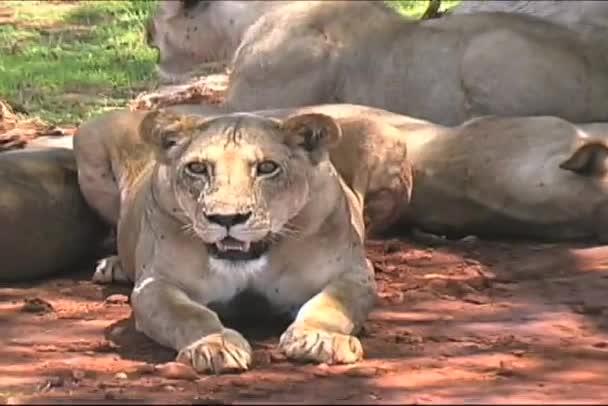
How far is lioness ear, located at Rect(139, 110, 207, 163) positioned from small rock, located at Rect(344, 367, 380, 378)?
1116 mm

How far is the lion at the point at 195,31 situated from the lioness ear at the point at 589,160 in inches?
128

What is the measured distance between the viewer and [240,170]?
20.2ft

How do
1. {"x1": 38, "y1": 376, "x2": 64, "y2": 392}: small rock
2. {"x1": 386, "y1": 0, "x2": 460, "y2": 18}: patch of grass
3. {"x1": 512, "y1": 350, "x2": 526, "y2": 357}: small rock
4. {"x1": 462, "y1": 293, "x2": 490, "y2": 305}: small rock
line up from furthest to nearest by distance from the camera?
1. {"x1": 386, "y1": 0, "x2": 460, "y2": 18}: patch of grass
2. {"x1": 462, "y1": 293, "x2": 490, "y2": 305}: small rock
3. {"x1": 512, "y1": 350, "x2": 526, "y2": 357}: small rock
4. {"x1": 38, "y1": 376, "x2": 64, "y2": 392}: small rock

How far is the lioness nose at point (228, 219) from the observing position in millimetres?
5941

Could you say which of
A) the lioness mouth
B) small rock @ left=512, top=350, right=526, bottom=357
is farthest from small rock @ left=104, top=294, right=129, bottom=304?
small rock @ left=512, top=350, right=526, bottom=357

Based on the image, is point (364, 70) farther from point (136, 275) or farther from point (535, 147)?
point (136, 275)

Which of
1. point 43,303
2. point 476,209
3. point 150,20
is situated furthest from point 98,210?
point 150,20

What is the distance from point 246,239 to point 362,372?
0.61 meters

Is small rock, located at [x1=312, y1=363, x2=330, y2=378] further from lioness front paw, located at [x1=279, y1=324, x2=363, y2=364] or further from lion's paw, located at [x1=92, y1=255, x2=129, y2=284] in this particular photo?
lion's paw, located at [x1=92, y1=255, x2=129, y2=284]

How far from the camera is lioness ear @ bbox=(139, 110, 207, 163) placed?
256 inches

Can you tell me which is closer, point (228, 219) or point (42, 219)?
point (228, 219)

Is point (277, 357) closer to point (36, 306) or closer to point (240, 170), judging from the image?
point (240, 170)

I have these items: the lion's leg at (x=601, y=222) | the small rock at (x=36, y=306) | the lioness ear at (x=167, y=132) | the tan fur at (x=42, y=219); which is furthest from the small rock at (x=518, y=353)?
the tan fur at (x=42, y=219)

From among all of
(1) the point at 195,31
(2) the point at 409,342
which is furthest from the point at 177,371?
(1) the point at 195,31
